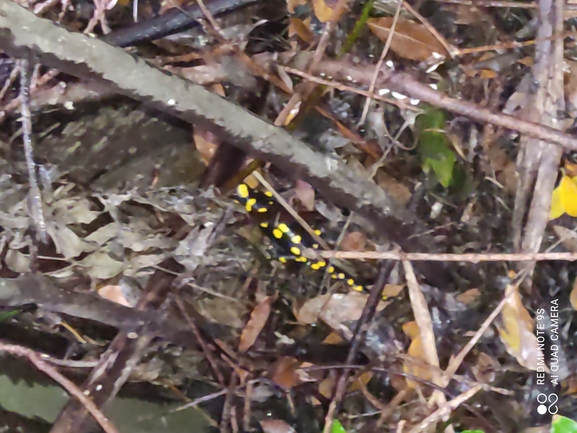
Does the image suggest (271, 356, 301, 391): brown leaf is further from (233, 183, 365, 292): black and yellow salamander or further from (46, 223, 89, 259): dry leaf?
(46, 223, 89, 259): dry leaf

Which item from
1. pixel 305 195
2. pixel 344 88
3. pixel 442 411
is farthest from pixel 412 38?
pixel 442 411

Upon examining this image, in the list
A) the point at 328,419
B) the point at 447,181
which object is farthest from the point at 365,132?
the point at 328,419

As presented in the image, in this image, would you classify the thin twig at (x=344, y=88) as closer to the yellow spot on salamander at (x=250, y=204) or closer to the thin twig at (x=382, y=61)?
the thin twig at (x=382, y=61)

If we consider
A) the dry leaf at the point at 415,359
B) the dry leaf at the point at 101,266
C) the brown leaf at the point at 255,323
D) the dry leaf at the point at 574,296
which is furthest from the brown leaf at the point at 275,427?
the dry leaf at the point at 574,296

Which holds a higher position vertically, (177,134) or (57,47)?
(57,47)

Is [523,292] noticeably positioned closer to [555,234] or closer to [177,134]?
[555,234]

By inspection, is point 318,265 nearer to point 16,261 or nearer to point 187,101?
point 187,101
